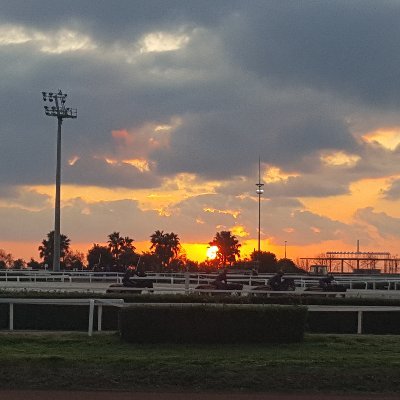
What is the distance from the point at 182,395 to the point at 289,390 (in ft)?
4.70

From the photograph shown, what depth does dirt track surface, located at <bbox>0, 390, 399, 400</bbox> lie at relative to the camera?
8867 mm

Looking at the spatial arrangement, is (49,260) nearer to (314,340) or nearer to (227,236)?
(227,236)


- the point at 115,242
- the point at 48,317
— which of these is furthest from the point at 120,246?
the point at 48,317

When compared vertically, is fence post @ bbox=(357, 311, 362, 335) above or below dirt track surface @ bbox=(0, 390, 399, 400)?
above

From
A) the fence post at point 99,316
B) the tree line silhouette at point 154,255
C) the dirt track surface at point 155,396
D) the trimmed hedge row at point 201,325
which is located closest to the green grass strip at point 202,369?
the dirt track surface at point 155,396

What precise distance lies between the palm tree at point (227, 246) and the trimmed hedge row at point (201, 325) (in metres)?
80.7

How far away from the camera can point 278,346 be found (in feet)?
39.0

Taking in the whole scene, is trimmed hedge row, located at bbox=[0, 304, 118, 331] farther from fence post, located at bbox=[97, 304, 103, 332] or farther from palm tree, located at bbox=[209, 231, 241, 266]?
palm tree, located at bbox=[209, 231, 241, 266]

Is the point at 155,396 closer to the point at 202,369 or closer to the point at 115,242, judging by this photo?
the point at 202,369

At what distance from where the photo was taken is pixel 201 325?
1197 cm

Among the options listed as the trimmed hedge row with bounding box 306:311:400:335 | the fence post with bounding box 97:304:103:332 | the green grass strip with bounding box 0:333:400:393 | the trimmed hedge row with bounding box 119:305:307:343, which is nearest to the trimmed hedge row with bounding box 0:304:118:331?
the fence post with bounding box 97:304:103:332

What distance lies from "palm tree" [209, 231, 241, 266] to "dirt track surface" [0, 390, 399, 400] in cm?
8368

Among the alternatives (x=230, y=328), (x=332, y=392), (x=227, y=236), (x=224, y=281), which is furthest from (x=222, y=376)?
(x=227, y=236)

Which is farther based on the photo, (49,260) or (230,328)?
(49,260)
